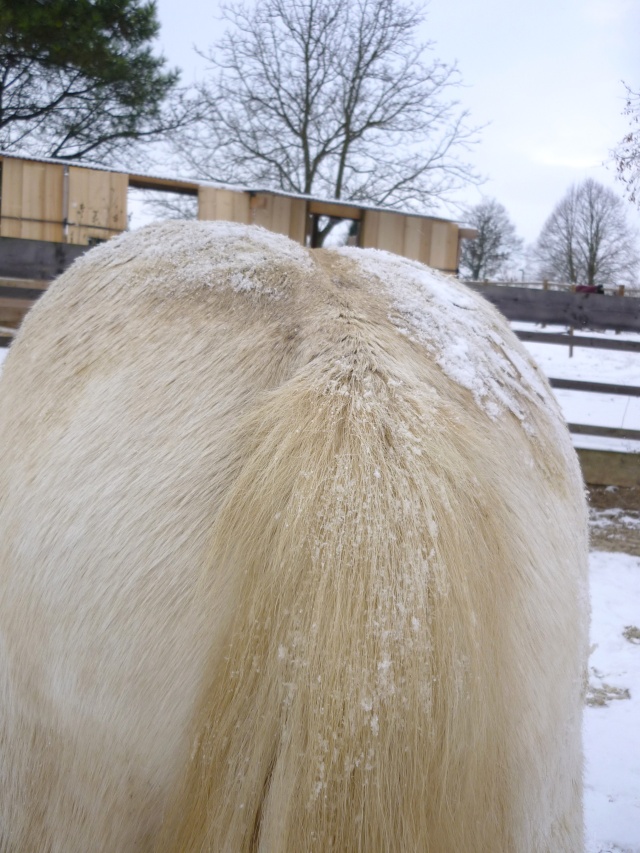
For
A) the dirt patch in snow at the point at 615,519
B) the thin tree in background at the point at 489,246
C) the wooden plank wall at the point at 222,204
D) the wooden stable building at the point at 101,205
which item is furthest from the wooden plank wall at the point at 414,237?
the thin tree in background at the point at 489,246

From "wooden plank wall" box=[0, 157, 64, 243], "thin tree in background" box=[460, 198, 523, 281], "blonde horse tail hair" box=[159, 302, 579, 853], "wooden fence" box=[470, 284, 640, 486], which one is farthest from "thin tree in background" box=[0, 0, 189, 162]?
"thin tree in background" box=[460, 198, 523, 281]

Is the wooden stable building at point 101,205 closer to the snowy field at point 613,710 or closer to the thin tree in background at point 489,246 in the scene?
the snowy field at point 613,710

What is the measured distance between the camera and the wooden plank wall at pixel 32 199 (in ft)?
27.8

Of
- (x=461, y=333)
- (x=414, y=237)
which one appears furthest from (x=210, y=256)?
(x=414, y=237)

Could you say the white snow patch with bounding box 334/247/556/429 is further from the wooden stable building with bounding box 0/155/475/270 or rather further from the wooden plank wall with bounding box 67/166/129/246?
the wooden plank wall with bounding box 67/166/129/246

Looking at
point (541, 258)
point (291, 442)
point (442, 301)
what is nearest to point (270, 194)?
point (442, 301)

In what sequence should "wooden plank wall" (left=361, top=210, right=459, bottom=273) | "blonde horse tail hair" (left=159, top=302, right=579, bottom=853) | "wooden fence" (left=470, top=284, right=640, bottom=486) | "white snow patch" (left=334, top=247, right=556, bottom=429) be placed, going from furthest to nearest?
"wooden plank wall" (left=361, top=210, right=459, bottom=273) → "wooden fence" (left=470, top=284, right=640, bottom=486) → "white snow patch" (left=334, top=247, right=556, bottom=429) → "blonde horse tail hair" (left=159, top=302, right=579, bottom=853)

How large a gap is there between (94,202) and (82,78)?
4.84 metres

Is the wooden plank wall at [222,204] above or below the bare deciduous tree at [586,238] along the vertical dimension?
below

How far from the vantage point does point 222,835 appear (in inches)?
32.3

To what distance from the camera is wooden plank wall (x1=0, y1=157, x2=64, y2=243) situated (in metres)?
8.48

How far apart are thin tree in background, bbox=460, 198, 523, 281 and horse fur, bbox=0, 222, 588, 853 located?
27.2 metres

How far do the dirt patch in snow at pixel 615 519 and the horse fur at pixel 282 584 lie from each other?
13.1ft

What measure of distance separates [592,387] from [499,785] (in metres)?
6.68
